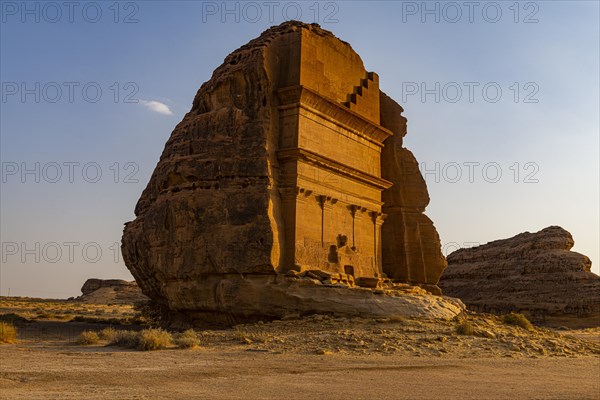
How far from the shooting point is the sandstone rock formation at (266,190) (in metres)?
16.1

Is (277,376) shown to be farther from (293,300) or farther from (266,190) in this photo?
(266,190)

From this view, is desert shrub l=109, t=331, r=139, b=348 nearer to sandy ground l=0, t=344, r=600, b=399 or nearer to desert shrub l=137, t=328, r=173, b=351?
desert shrub l=137, t=328, r=173, b=351

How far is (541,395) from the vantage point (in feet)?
24.8

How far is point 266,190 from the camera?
16.3m

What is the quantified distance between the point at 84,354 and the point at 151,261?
672cm

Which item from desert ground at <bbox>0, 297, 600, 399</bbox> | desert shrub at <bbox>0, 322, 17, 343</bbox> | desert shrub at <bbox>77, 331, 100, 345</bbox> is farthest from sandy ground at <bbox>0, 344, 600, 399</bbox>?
desert shrub at <bbox>0, 322, 17, 343</bbox>

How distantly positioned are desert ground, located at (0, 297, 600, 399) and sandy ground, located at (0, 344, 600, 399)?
2 cm

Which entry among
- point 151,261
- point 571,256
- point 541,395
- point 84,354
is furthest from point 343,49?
point 571,256

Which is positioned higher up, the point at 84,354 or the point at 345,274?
the point at 345,274

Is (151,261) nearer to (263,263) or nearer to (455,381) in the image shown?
(263,263)

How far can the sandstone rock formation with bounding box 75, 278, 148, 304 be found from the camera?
63.3m

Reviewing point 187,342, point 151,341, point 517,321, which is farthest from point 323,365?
point 517,321

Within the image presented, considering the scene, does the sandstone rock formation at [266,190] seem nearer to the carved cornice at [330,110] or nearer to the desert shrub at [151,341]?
the carved cornice at [330,110]

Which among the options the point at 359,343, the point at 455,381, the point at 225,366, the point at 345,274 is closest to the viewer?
the point at 455,381
